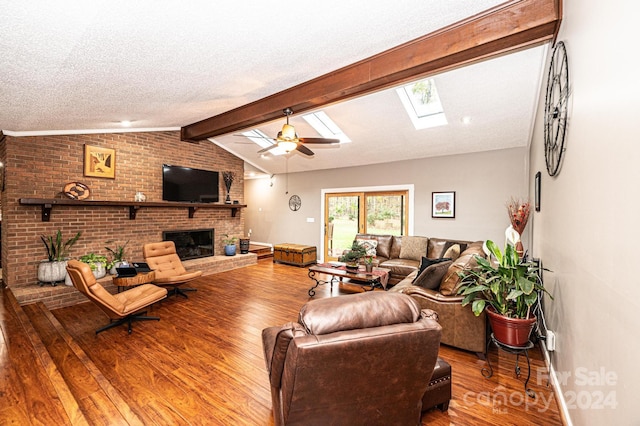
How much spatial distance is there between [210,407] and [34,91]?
10.6 feet

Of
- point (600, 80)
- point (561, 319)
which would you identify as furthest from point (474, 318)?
point (600, 80)

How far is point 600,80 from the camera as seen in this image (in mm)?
1323

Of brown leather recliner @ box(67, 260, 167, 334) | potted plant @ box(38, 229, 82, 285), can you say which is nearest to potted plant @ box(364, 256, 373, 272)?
brown leather recliner @ box(67, 260, 167, 334)

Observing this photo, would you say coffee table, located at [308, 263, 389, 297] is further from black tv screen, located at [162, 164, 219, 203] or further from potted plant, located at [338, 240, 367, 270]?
black tv screen, located at [162, 164, 219, 203]

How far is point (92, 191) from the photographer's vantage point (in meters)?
4.86

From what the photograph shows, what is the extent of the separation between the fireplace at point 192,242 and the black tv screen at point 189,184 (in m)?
0.72

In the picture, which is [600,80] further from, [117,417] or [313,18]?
[117,417]

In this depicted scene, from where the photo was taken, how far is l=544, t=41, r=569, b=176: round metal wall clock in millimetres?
1951

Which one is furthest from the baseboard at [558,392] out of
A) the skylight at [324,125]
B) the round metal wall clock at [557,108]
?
the skylight at [324,125]

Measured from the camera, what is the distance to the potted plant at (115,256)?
15.6 feet

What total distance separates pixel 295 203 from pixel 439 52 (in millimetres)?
6181

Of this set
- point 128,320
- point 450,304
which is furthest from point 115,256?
point 450,304

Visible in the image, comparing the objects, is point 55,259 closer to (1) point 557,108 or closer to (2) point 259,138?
(2) point 259,138

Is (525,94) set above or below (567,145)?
above
